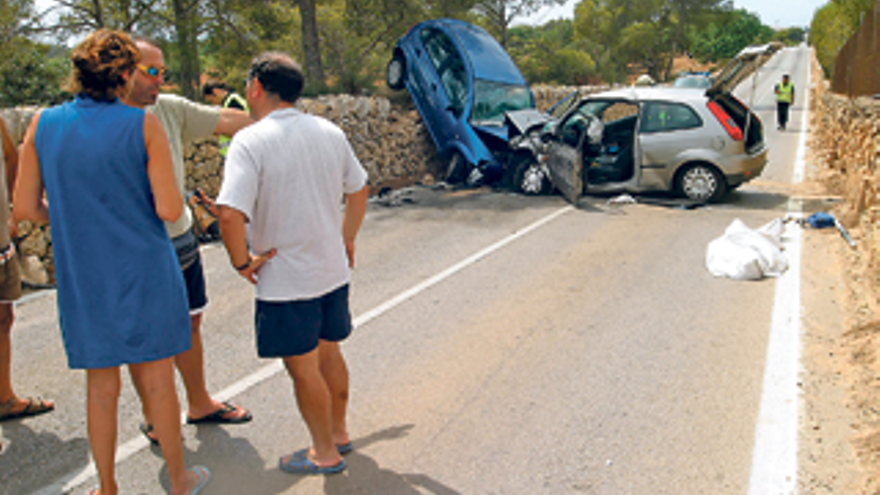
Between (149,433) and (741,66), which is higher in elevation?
(741,66)

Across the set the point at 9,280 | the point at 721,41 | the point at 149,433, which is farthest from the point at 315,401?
the point at 721,41

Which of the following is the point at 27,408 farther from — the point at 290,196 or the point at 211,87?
the point at 211,87

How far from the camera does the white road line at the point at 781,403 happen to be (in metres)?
3.24

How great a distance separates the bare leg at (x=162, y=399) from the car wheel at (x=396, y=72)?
11.6m

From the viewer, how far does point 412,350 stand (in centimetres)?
489

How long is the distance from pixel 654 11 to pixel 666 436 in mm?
60774

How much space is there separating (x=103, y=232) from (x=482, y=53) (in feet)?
37.6

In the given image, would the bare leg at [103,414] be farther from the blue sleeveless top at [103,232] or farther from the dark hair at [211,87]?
the dark hair at [211,87]

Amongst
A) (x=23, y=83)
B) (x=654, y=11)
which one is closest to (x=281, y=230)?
(x=23, y=83)

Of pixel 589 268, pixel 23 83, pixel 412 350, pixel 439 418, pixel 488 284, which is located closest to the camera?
pixel 439 418

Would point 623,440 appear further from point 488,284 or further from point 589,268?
point 589,268

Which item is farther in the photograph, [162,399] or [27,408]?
[27,408]

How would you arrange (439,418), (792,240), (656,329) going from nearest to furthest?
(439,418) < (656,329) < (792,240)

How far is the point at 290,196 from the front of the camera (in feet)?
9.33
